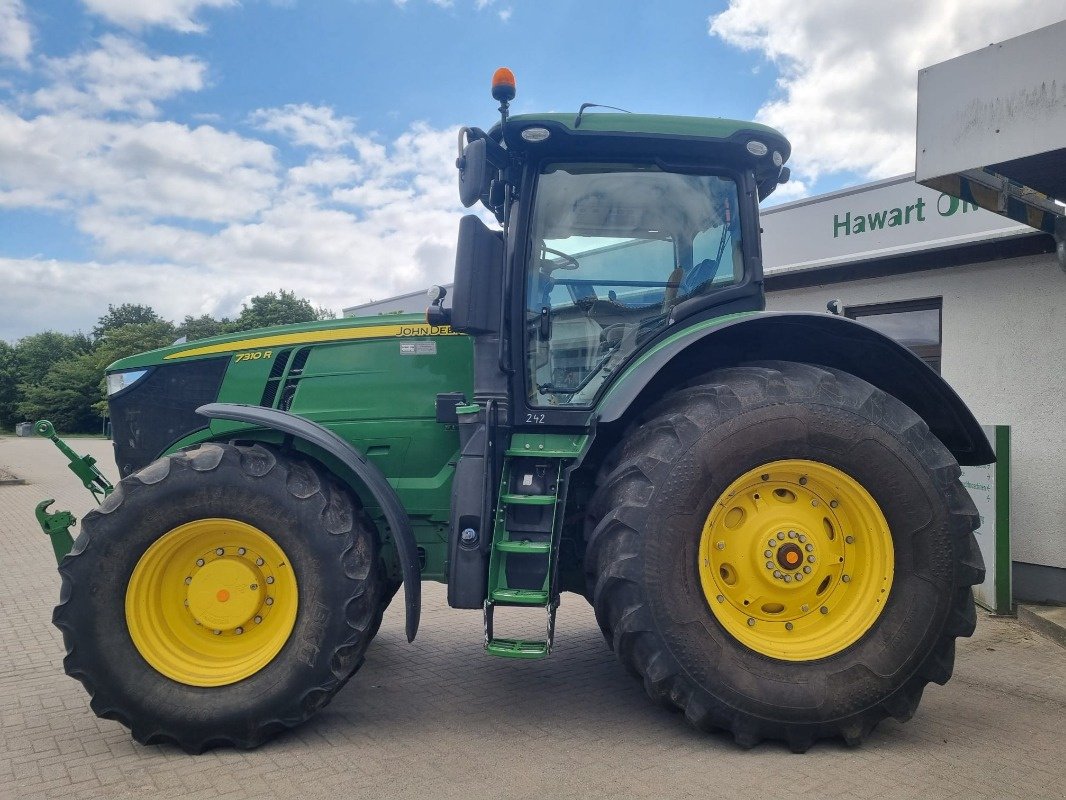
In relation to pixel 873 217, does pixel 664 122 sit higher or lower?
lower

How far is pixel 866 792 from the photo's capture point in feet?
9.61

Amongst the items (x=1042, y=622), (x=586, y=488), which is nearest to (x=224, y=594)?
(x=586, y=488)

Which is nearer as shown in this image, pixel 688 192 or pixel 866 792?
pixel 866 792

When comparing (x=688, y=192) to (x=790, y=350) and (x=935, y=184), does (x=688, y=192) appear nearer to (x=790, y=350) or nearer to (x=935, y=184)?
(x=790, y=350)

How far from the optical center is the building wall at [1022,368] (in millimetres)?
6137

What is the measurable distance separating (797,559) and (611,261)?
5.16 feet

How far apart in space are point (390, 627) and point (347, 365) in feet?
6.81

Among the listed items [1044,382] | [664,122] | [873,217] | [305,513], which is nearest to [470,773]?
[305,513]

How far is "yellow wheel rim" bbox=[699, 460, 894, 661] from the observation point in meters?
3.36

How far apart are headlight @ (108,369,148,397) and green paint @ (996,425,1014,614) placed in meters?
5.55

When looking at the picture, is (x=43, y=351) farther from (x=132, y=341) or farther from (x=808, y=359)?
(x=808, y=359)

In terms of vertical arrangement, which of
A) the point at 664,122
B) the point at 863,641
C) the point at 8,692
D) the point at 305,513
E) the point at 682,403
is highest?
the point at 664,122

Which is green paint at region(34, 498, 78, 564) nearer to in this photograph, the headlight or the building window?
the headlight

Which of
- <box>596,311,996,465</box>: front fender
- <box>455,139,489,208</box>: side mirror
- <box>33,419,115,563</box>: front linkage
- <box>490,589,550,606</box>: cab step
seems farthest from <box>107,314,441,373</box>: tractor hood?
<box>490,589,550,606</box>: cab step
